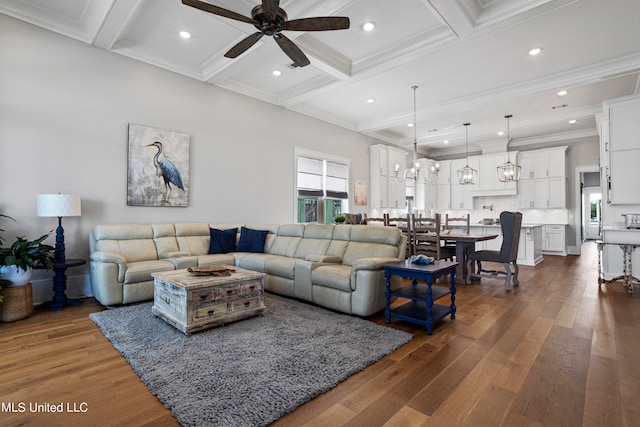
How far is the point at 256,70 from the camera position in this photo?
16.9ft

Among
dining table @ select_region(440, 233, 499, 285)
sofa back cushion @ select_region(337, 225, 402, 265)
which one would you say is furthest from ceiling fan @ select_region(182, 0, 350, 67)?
dining table @ select_region(440, 233, 499, 285)

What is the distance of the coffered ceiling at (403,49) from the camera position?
355 centimetres

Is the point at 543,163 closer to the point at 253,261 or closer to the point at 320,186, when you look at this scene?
the point at 320,186

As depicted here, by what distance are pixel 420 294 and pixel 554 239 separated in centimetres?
733

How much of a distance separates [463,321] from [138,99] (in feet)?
16.6

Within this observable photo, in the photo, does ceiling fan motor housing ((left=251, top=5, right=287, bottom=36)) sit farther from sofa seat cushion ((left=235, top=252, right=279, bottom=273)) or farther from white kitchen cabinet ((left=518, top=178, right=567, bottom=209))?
white kitchen cabinet ((left=518, top=178, right=567, bottom=209))

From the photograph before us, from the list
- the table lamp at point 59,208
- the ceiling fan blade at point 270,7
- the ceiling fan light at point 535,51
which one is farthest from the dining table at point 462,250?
the table lamp at point 59,208

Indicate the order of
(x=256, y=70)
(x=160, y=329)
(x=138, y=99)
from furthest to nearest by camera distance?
(x=256, y=70)
(x=138, y=99)
(x=160, y=329)

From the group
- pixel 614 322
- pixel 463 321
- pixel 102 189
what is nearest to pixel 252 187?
pixel 102 189

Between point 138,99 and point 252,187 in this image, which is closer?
point 138,99

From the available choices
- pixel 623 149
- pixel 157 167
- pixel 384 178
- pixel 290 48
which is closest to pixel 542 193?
pixel 623 149

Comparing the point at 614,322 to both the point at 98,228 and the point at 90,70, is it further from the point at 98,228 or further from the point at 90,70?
the point at 90,70

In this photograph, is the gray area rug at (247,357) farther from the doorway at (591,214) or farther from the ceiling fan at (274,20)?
the doorway at (591,214)

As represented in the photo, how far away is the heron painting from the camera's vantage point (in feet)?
15.0
